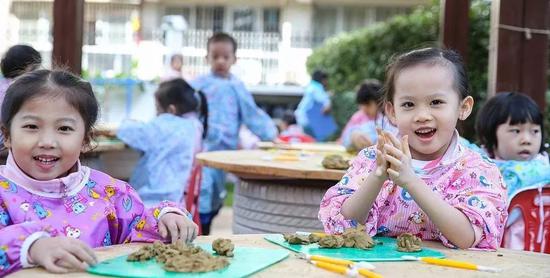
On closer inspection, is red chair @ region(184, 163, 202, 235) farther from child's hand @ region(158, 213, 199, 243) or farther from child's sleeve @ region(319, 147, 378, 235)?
child's hand @ region(158, 213, 199, 243)

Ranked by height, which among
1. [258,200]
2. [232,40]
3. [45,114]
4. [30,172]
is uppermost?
[232,40]

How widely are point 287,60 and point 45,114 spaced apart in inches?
685

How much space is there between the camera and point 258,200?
398cm

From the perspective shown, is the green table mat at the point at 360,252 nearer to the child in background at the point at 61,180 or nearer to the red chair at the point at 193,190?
the child in background at the point at 61,180

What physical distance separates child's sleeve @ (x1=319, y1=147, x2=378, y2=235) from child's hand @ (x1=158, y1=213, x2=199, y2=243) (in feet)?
1.34

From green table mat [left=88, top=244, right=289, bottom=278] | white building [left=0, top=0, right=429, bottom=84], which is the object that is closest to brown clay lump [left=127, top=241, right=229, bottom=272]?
green table mat [left=88, top=244, right=289, bottom=278]

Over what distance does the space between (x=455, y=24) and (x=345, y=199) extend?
10.8ft

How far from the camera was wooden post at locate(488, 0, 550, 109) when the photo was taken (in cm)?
468

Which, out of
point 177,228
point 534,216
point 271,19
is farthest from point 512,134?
point 271,19

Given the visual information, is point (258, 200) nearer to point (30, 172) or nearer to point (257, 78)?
point (30, 172)

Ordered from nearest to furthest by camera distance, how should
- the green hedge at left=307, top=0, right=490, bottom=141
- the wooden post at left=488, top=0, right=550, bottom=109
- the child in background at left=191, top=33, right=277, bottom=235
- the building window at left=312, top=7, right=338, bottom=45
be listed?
the wooden post at left=488, top=0, right=550, bottom=109 → the child in background at left=191, top=33, right=277, bottom=235 → the green hedge at left=307, top=0, right=490, bottom=141 → the building window at left=312, top=7, right=338, bottom=45

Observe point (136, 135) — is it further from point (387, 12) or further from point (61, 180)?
point (387, 12)

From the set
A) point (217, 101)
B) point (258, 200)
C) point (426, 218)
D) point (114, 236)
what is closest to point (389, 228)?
point (426, 218)

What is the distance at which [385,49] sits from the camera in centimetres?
1202
